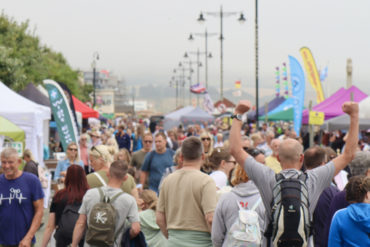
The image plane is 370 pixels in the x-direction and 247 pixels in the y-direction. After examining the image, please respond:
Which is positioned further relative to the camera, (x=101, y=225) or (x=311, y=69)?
(x=311, y=69)

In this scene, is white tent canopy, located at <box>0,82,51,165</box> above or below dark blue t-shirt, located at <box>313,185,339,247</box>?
above

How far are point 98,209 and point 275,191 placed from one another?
6.29 feet

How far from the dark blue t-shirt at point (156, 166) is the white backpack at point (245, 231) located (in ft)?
16.3

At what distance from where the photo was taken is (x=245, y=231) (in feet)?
14.9

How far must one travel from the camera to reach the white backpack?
450 cm

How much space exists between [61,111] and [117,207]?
9.56 meters

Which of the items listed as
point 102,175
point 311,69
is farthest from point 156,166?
point 311,69

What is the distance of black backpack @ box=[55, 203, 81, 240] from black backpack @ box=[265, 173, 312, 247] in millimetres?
2638

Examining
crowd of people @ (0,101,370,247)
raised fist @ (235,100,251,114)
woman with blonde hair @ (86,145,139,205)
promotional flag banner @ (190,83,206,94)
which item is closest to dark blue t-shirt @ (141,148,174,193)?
crowd of people @ (0,101,370,247)

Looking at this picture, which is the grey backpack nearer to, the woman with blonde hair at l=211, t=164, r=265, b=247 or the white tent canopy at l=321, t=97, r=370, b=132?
the woman with blonde hair at l=211, t=164, r=265, b=247

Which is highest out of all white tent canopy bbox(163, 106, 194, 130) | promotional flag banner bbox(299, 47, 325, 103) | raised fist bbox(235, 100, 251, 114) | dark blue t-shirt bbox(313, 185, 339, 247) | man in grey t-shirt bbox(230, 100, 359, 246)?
promotional flag banner bbox(299, 47, 325, 103)

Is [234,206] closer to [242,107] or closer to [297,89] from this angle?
[242,107]

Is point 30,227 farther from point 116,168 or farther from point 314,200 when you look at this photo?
point 314,200

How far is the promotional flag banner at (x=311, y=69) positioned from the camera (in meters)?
26.7
